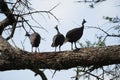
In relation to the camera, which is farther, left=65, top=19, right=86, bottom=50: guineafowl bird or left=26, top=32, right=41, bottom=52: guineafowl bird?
left=26, top=32, right=41, bottom=52: guineafowl bird

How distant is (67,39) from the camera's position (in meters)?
5.82

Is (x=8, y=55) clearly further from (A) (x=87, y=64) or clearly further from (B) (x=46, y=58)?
(A) (x=87, y=64)

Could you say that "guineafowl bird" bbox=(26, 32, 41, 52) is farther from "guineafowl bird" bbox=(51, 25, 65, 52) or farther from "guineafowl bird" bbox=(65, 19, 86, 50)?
A: "guineafowl bird" bbox=(65, 19, 86, 50)

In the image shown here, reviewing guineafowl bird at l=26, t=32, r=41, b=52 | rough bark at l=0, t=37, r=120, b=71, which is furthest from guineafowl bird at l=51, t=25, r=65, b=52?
rough bark at l=0, t=37, r=120, b=71

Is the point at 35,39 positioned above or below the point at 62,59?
above

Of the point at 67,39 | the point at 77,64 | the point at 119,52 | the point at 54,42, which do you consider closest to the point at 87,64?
the point at 77,64

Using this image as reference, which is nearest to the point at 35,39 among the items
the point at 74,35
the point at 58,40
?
the point at 58,40

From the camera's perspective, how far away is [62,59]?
15.1 feet

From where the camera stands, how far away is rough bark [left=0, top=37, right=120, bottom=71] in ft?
14.8

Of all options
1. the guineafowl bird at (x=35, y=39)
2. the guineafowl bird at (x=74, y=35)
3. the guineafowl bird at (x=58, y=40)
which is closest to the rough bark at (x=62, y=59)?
A: the guineafowl bird at (x=74, y=35)

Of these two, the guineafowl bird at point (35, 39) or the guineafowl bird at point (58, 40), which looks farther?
the guineafowl bird at point (35, 39)

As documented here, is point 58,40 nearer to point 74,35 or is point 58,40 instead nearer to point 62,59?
point 74,35

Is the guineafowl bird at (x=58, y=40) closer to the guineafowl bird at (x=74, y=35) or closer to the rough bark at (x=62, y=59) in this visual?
the guineafowl bird at (x=74, y=35)

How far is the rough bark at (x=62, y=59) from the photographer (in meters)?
4.51
